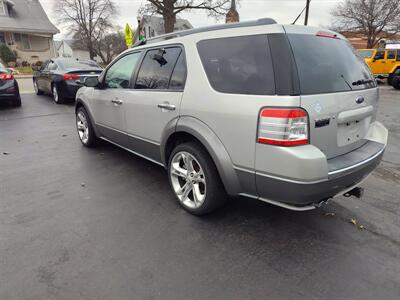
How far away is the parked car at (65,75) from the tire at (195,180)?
720 cm

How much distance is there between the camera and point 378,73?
58.7 feet

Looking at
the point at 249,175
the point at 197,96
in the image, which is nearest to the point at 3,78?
the point at 197,96

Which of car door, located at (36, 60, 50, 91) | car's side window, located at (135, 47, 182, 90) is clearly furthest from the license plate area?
car door, located at (36, 60, 50, 91)

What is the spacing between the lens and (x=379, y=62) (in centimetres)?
1769

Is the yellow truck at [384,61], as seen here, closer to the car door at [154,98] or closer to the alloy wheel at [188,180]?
the car door at [154,98]

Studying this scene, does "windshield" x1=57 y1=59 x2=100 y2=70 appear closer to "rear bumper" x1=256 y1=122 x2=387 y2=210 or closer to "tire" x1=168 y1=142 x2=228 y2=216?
"tire" x1=168 y1=142 x2=228 y2=216

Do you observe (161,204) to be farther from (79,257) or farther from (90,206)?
(79,257)

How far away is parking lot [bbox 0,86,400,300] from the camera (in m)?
2.14

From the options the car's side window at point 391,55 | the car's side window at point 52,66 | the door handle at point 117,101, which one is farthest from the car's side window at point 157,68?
the car's side window at point 391,55

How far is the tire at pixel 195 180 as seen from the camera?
281cm

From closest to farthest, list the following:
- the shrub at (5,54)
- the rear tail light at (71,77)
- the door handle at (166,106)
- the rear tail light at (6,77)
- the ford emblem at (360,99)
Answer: the ford emblem at (360,99) → the door handle at (166,106) → the rear tail light at (6,77) → the rear tail light at (71,77) → the shrub at (5,54)

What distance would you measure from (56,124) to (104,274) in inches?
238

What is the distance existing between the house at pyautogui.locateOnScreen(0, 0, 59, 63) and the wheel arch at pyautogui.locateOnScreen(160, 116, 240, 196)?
34418 millimetres

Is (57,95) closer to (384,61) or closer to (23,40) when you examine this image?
(384,61)
